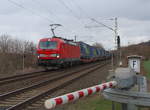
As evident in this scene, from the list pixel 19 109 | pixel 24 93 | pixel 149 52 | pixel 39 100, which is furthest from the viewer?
pixel 149 52

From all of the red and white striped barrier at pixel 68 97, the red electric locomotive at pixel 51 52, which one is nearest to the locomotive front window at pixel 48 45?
the red electric locomotive at pixel 51 52

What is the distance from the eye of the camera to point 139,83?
14.0 feet

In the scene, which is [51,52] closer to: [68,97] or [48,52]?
[48,52]

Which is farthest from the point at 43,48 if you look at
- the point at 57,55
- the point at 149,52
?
the point at 149,52

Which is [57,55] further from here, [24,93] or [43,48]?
[24,93]

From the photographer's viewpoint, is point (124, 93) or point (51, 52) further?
point (51, 52)

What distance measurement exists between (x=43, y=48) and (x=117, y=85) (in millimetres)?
17108

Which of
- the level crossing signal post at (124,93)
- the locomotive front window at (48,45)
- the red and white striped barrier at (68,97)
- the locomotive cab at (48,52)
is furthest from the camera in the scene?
the locomotive front window at (48,45)

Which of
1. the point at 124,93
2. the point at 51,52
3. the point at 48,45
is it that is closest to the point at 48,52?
the point at 51,52

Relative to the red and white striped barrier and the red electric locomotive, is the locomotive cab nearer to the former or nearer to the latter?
the red electric locomotive

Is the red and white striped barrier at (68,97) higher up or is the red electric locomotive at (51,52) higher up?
the red electric locomotive at (51,52)

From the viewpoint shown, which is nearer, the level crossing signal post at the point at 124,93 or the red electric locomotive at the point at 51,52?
the level crossing signal post at the point at 124,93

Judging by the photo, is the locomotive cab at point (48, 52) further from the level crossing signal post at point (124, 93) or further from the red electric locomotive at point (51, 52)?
the level crossing signal post at point (124, 93)

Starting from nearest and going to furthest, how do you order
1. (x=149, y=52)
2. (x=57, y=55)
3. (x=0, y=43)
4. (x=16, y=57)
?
1. (x=57, y=55)
2. (x=16, y=57)
3. (x=0, y=43)
4. (x=149, y=52)
